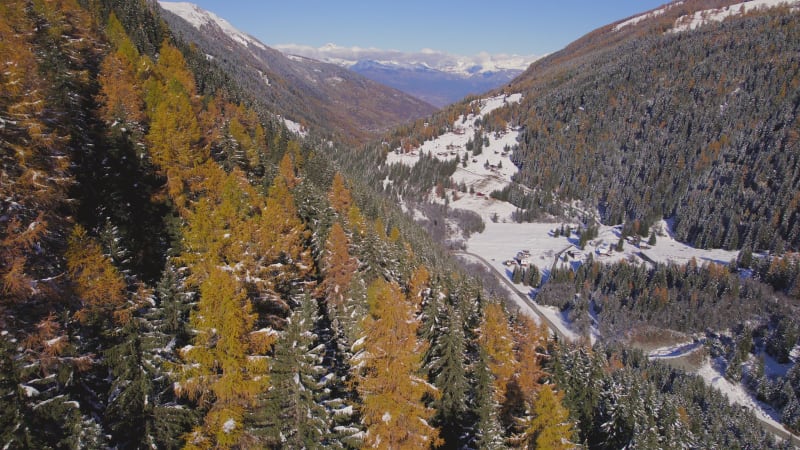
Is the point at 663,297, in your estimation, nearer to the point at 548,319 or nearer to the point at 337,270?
the point at 548,319

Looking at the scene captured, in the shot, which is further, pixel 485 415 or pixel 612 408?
pixel 612 408

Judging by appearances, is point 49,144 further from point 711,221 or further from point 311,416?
point 711,221

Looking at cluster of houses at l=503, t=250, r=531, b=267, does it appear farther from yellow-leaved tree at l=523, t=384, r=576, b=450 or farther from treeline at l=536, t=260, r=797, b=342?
yellow-leaved tree at l=523, t=384, r=576, b=450

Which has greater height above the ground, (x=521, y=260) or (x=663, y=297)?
(x=663, y=297)

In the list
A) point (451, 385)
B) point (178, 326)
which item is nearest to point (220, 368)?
point (178, 326)

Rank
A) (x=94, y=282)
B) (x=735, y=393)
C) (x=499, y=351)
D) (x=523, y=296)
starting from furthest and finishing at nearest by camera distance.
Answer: (x=523, y=296), (x=735, y=393), (x=499, y=351), (x=94, y=282)

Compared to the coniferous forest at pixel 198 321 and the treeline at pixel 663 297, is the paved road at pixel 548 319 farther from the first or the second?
the coniferous forest at pixel 198 321

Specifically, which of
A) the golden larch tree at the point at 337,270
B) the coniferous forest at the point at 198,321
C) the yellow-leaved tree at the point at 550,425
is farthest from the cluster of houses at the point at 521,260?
the yellow-leaved tree at the point at 550,425

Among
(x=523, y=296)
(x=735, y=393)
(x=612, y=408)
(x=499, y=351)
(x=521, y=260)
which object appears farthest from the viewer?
(x=521, y=260)

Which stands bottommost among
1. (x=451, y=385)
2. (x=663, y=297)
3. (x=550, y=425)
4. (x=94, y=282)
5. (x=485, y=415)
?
(x=663, y=297)
